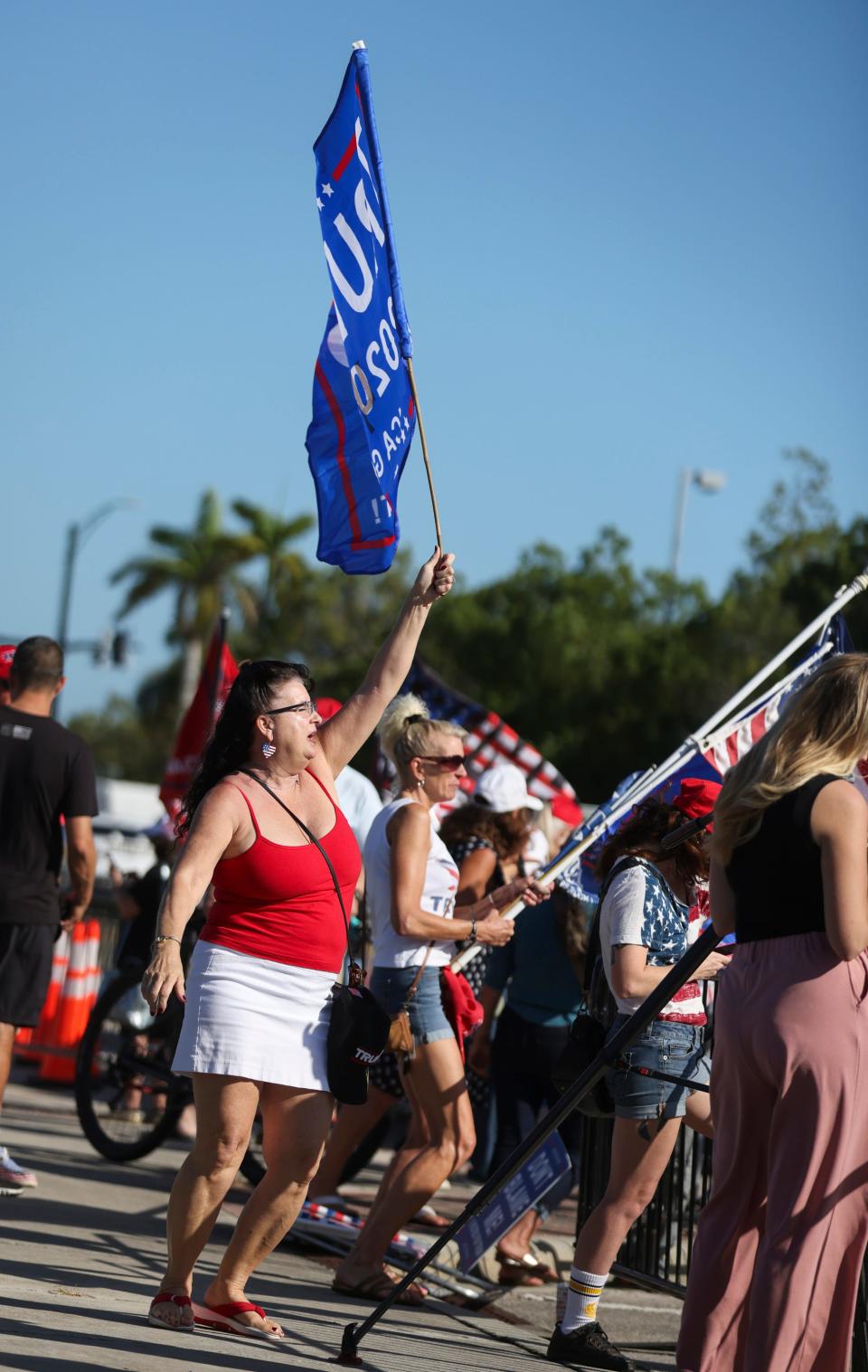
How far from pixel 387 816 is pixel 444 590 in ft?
3.98

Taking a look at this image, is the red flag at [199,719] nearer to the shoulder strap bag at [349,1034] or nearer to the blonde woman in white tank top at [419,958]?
the blonde woman in white tank top at [419,958]

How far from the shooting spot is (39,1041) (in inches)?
459

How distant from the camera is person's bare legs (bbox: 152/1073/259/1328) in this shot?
15.4 feet

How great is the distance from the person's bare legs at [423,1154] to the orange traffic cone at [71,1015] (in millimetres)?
5873

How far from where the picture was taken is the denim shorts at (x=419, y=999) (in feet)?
19.1

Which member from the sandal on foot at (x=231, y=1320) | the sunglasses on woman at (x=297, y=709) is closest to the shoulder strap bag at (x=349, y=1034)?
the sunglasses on woman at (x=297, y=709)

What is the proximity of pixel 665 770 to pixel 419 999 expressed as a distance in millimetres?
1571

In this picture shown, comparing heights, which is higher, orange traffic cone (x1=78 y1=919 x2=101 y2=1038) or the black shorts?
the black shorts

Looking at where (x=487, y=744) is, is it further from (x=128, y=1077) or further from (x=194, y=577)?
(x=194, y=577)

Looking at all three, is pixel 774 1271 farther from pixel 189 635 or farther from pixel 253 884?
pixel 189 635

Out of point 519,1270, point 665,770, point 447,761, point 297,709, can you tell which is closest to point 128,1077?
point 519,1270

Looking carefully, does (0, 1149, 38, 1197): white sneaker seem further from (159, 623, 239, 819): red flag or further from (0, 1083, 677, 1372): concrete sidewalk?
(159, 623, 239, 819): red flag

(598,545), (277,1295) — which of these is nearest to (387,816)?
(277,1295)

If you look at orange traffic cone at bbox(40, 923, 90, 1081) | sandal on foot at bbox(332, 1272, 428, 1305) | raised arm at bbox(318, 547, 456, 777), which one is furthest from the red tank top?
orange traffic cone at bbox(40, 923, 90, 1081)
